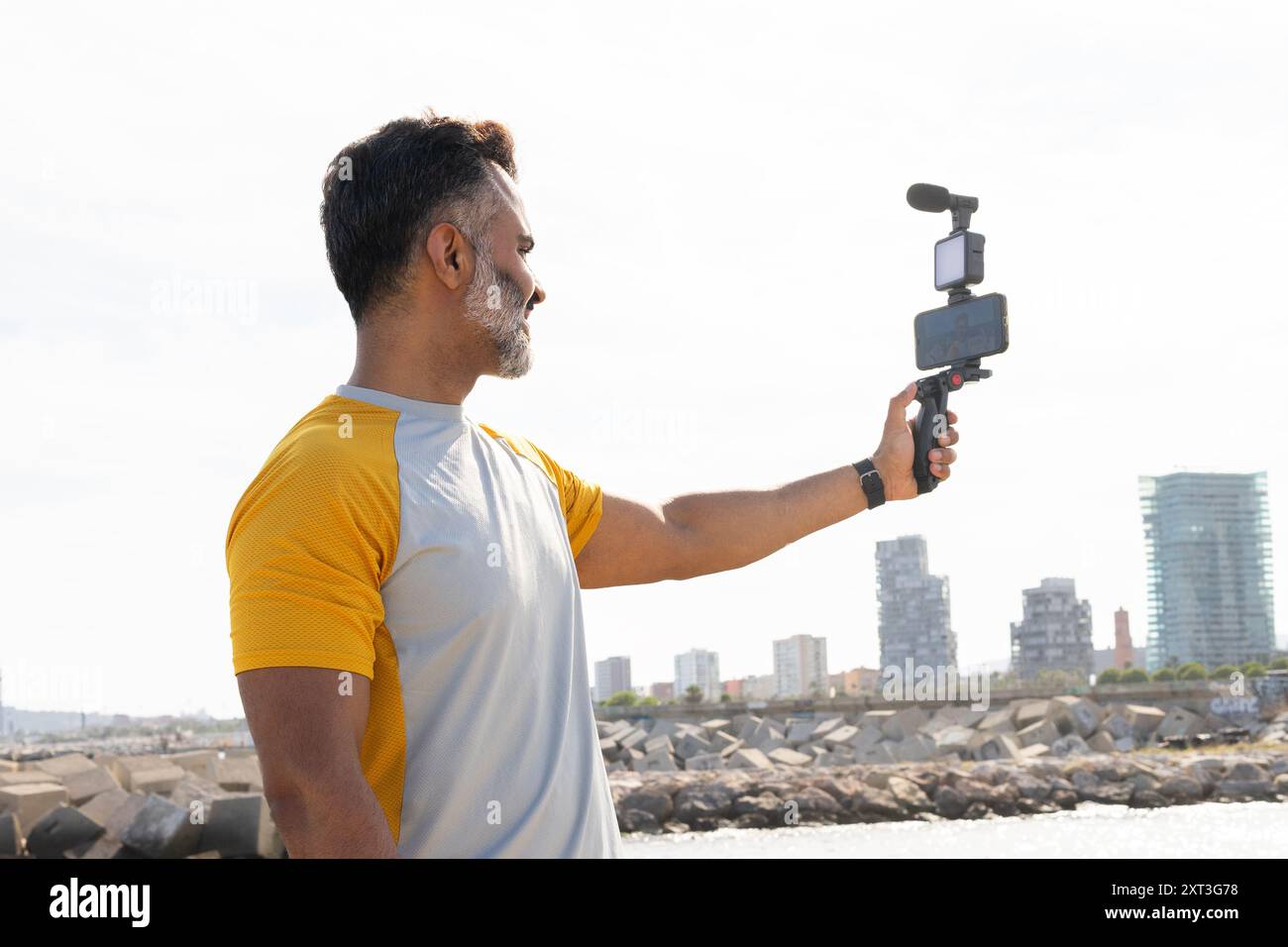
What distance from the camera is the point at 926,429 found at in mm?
2584

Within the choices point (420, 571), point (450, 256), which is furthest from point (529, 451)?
point (420, 571)

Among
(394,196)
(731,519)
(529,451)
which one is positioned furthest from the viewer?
(731,519)

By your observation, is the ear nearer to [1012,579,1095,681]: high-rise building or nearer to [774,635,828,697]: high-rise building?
[774,635,828,697]: high-rise building

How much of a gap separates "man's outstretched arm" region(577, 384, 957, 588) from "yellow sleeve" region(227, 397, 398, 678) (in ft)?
2.27

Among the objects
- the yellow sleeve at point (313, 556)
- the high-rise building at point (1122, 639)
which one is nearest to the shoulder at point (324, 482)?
the yellow sleeve at point (313, 556)

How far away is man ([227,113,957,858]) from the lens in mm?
1414

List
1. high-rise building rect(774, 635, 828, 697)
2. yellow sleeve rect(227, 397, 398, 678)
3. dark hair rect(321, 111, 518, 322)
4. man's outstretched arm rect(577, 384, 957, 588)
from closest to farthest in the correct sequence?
yellow sleeve rect(227, 397, 398, 678)
dark hair rect(321, 111, 518, 322)
man's outstretched arm rect(577, 384, 957, 588)
high-rise building rect(774, 635, 828, 697)

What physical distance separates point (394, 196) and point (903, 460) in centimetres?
122

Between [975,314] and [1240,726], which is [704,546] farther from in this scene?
[1240,726]

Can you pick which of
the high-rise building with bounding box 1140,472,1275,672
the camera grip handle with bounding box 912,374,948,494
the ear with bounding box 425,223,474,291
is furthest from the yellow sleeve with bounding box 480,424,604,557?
the high-rise building with bounding box 1140,472,1275,672

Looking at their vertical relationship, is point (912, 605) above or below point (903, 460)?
above

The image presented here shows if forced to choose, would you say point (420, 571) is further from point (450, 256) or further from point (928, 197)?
point (928, 197)

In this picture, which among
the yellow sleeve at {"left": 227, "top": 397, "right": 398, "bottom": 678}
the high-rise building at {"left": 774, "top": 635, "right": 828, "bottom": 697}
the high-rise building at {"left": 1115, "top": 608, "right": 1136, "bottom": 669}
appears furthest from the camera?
the high-rise building at {"left": 1115, "top": 608, "right": 1136, "bottom": 669}

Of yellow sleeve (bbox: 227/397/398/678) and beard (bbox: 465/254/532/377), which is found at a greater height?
beard (bbox: 465/254/532/377)
